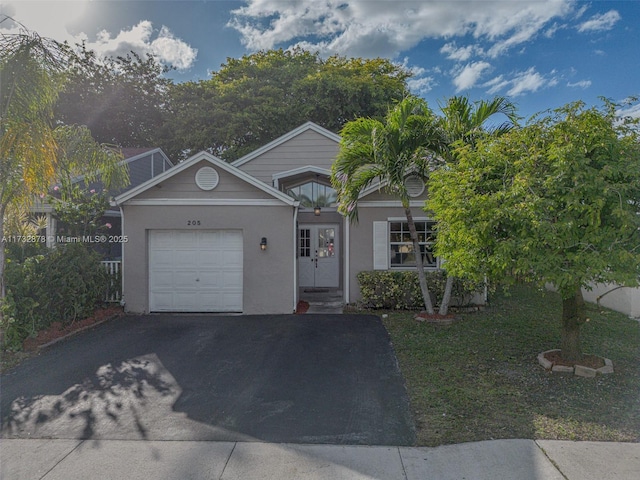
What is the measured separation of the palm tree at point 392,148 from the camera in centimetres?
746

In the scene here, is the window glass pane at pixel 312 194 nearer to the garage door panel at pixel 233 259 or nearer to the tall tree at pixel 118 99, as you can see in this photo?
the garage door panel at pixel 233 259

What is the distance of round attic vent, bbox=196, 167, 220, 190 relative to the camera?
8898 mm

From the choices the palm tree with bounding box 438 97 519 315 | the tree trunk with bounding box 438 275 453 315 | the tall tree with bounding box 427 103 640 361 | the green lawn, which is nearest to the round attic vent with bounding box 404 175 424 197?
the palm tree with bounding box 438 97 519 315

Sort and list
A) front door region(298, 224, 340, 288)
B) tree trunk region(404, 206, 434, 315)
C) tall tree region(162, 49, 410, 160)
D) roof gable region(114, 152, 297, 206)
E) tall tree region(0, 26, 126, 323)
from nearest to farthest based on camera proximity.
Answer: tall tree region(0, 26, 126, 323) → tree trunk region(404, 206, 434, 315) → roof gable region(114, 152, 297, 206) → front door region(298, 224, 340, 288) → tall tree region(162, 49, 410, 160)

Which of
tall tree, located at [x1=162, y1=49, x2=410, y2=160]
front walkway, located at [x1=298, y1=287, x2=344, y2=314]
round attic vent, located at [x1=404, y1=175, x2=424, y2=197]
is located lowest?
front walkway, located at [x1=298, y1=287, x2=344, y2=314]

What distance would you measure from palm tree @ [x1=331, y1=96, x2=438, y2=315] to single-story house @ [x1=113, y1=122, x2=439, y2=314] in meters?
1.42

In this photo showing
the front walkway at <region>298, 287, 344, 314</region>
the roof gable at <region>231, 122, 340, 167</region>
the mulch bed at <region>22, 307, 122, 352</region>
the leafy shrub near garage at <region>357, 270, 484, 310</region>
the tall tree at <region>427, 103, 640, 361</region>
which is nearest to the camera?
the tall tree at <region>427, 103, 640, 361</region>

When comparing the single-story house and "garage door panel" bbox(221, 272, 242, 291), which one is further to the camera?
"garage door panel" bbox(221, 272, 242, 291)

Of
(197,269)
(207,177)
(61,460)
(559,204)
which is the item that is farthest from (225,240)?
(559,204)

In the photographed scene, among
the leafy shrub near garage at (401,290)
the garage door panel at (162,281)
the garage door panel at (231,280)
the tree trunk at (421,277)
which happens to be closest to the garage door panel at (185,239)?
the garage door panel at (162,281)

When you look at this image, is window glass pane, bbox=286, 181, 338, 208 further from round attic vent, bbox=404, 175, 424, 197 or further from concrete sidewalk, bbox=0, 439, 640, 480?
concrete sidewalk, bbox=0, 439, 640, 480

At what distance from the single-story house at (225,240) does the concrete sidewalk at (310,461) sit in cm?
566

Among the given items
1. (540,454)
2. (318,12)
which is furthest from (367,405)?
(318,12)

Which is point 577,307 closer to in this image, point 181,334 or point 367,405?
point 367,405
